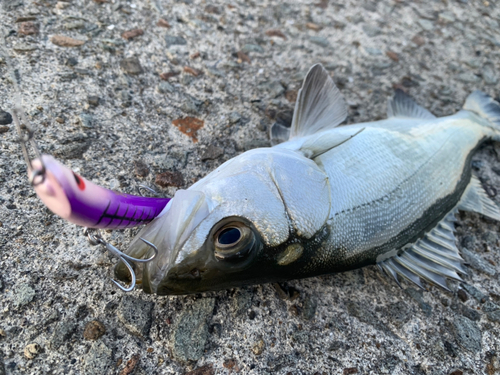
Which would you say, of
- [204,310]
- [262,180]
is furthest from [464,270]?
[204,310]

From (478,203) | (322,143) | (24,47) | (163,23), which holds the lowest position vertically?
(478,203)

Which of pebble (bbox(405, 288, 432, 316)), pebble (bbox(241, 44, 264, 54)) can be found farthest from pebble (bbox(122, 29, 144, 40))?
pebble (bbox(405, 288, 432, 316))

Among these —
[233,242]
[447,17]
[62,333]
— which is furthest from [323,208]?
[447,17]

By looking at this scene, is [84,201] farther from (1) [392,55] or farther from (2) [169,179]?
(1) [392,55]

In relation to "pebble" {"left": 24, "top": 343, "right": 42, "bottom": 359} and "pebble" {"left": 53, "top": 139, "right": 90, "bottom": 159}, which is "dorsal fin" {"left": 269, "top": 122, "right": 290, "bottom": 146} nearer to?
"pebble" {"left": 53, "top": 139, "right": 90, "bottom": 159}

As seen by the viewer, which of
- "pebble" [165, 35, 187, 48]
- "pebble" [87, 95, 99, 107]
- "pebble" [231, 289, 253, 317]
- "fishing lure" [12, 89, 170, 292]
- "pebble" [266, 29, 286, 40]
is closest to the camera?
"fishing lure" [12, 89, 170, 292]

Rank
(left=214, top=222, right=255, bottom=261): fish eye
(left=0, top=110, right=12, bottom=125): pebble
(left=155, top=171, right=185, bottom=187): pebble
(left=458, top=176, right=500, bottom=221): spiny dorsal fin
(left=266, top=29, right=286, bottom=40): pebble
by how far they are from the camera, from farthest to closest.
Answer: (left=266, top=29, right=286, bottom=40): pebble → (left=458, top=176, right=500, bottom=221): spiny dorsal fin → (left=155, top=171, right=185, bottom=187): pebble → (left=0, top=110, right=12, bottom=125): pebble → (left=214, top=222, right=255, bottom=261): fish eye

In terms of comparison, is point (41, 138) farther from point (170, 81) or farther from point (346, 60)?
point (346, 60)
